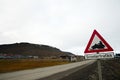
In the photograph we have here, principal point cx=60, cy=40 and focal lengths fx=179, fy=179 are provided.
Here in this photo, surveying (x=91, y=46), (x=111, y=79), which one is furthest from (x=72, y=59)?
(x=91, y=46)

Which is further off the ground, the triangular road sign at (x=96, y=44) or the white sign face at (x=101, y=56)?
the triangular road sign at (x=96, y=44)

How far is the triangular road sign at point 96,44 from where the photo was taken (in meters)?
6.75

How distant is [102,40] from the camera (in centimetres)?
683

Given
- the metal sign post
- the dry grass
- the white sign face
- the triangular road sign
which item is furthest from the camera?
the dry grass

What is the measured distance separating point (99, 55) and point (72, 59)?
9483 centimetres

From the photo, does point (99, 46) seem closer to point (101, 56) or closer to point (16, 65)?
point (101, 56)

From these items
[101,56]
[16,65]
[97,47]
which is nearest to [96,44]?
[97,47]

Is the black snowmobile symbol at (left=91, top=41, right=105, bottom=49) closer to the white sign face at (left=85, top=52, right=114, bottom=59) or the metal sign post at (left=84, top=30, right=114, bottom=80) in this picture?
the metal sign post at (left=84, top=30, right=114, bottom=80)

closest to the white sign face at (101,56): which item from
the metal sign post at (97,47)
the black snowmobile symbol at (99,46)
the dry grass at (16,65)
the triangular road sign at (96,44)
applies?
the metal sign post at (97,47)

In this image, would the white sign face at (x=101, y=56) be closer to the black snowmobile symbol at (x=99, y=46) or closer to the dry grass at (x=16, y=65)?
the black snowmobile symbol at (x=99, y=46)

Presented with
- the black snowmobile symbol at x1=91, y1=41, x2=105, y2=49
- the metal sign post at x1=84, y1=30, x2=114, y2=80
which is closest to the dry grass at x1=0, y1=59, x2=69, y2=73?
the metal sign post at x1=84, y1=30, x2=114, y2=80

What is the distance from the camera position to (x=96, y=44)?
697 cm

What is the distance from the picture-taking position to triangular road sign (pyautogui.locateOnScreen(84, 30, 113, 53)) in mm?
6746

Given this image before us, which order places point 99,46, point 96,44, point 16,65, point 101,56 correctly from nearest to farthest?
point 101,56
point 99,46
point 96,44
point 16,65
